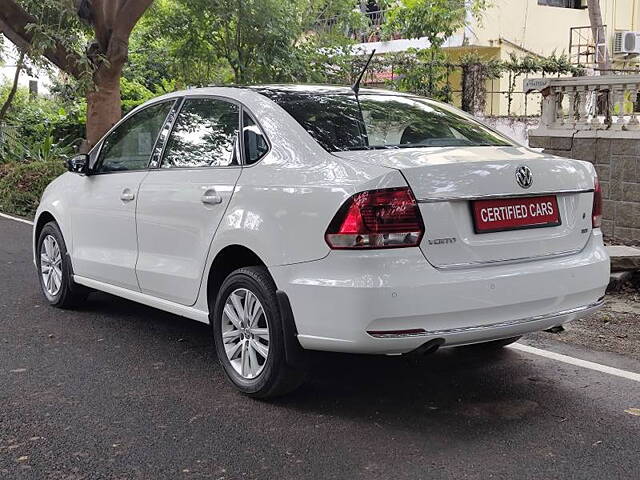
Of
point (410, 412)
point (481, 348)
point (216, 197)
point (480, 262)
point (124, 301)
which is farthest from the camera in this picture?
point (124, 301)

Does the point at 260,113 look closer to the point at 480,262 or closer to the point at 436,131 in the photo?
the point at 436,131

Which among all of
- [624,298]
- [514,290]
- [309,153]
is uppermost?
[309,153]

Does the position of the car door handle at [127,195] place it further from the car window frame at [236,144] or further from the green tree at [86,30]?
the green tree at [86,30]

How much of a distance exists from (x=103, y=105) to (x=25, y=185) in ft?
7.49

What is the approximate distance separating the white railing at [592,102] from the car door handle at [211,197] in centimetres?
533

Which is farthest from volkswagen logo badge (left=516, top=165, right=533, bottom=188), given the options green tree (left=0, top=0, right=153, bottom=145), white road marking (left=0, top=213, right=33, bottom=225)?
white road marking (left=0, top=213, right=33, bottom=225)

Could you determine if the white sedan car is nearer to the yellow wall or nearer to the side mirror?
the side mirror

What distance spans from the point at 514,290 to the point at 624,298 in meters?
3.35

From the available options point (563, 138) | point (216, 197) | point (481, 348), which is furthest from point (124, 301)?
point (563, 138)

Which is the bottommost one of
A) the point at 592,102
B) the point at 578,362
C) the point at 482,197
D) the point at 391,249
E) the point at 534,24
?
the point at 578,362

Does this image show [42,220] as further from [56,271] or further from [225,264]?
[225,264]

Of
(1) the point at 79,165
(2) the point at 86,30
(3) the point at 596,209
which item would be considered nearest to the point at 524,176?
(3) the point at 596,209

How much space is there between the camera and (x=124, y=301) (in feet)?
22.4

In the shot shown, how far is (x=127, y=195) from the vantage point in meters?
5.46
